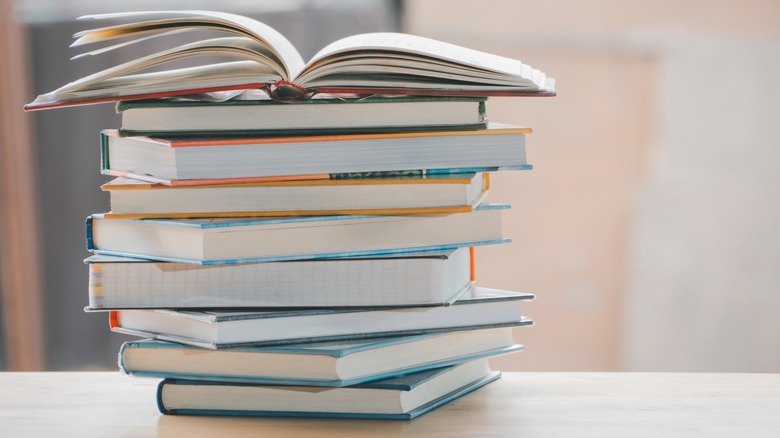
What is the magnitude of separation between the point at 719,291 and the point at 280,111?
5.64 ft

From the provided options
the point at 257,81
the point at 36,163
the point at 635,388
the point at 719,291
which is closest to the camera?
the point at 257,81

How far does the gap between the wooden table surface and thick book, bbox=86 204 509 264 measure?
5.3 inches

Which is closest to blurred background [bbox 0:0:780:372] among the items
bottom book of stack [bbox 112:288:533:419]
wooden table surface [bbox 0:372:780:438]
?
wooden table surface [bbox 0:372:780:438]

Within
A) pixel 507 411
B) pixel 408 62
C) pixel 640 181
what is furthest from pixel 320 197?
pixel 640 181

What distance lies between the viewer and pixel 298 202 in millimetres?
711

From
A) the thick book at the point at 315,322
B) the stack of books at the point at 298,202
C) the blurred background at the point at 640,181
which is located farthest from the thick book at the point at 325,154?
the blurred background at the point at 640,181

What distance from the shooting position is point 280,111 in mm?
705

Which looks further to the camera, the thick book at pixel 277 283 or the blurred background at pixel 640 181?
the blurred background at pixel 640 181

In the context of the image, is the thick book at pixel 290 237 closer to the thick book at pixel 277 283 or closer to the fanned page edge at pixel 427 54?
the thick book at pixel 277 283

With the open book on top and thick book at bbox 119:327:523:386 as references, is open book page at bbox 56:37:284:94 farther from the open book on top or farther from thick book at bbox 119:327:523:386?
thick book at bbox 119:327:523:386

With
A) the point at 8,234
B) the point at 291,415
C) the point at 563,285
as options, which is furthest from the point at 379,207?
the point at 8,234

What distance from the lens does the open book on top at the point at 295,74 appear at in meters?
0.69

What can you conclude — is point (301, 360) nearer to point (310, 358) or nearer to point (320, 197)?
point (310, 358)

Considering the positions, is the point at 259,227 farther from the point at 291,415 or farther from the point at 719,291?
the point at 719,291
